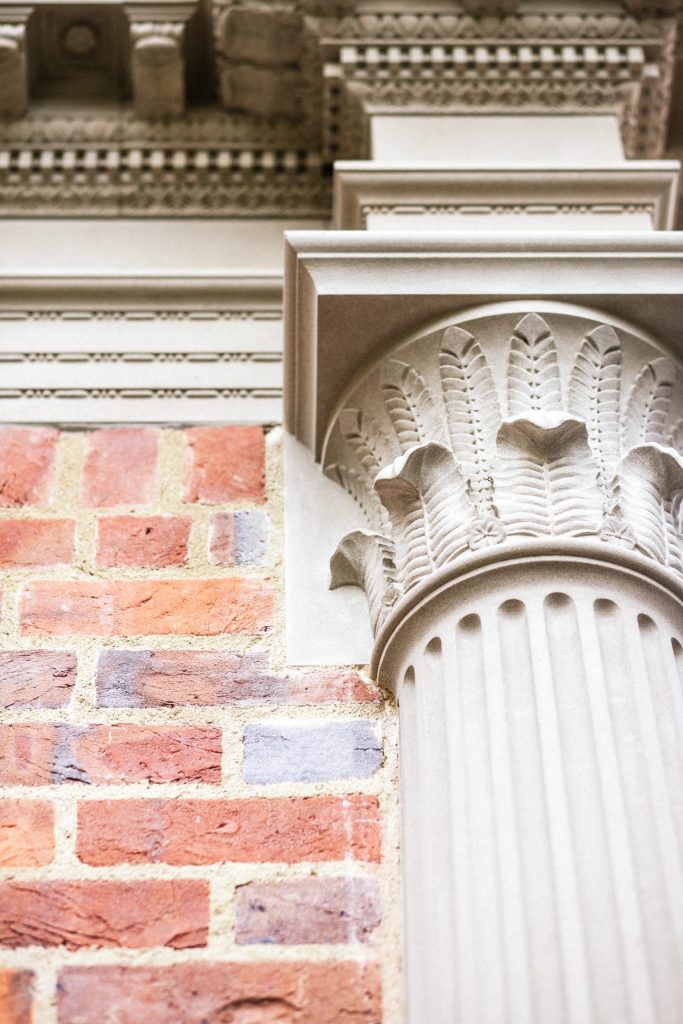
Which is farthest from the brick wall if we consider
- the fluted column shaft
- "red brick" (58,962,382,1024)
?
the fluted column shaft

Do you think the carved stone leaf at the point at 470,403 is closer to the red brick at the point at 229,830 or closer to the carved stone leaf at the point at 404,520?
the carved stone leaf at the point at 404,520

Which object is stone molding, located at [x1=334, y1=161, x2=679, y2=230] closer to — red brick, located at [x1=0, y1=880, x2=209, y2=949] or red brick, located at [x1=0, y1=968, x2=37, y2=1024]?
red brick, located at [x1=0, y1=880, x2=209, y2=949]

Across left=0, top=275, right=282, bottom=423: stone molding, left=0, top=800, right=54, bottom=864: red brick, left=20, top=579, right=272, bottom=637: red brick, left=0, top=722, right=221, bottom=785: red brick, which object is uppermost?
left=0, top=275, right=282, bottom=423: stone molding

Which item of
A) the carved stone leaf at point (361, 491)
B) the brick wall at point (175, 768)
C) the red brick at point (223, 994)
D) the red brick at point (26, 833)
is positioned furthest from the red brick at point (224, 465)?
the red brick at point (223, 994)

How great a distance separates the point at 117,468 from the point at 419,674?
69 centimetres

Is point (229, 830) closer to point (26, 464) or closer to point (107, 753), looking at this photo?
point (107, 753)

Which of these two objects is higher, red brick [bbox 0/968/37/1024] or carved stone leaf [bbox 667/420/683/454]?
carved stone leaf [bbox 667/420/683/454]

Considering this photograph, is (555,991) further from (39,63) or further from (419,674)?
(39,63)

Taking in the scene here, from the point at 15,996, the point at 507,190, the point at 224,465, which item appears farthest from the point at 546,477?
the point at 15,996

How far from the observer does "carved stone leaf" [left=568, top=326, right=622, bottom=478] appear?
2.07 m

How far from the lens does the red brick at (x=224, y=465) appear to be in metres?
2.27

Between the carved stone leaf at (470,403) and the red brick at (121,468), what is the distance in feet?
1.65

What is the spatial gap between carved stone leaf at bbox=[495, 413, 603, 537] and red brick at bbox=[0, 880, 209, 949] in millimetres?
644

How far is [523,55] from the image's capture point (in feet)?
8.68
